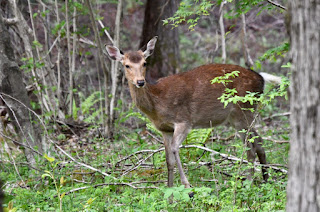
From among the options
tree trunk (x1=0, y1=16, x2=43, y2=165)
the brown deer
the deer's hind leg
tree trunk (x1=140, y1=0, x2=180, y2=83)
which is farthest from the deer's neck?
tree trunk (x1=140, y1=0, x2=180, y2=83)

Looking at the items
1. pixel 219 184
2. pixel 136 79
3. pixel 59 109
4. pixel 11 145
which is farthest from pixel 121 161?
pixel 59 109

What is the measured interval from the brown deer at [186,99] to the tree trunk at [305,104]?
4.01 metres

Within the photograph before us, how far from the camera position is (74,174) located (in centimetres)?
666

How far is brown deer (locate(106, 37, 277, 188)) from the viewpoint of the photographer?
666 cm

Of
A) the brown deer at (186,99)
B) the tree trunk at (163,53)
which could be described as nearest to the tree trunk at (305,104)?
the brown deer at (186,99)

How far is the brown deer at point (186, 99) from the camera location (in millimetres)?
6660

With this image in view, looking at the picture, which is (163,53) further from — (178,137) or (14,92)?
(14,92)

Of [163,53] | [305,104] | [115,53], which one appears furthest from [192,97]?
[163,53]

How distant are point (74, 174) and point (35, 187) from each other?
0.86 metres

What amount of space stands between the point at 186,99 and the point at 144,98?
78 cm

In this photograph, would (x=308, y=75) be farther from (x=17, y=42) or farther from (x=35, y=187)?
(x=17, y=42)

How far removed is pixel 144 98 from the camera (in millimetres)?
6664

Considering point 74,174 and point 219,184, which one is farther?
point 74,174

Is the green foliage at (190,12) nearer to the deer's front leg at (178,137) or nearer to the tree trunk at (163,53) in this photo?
the deer's front leg at (178,137)
